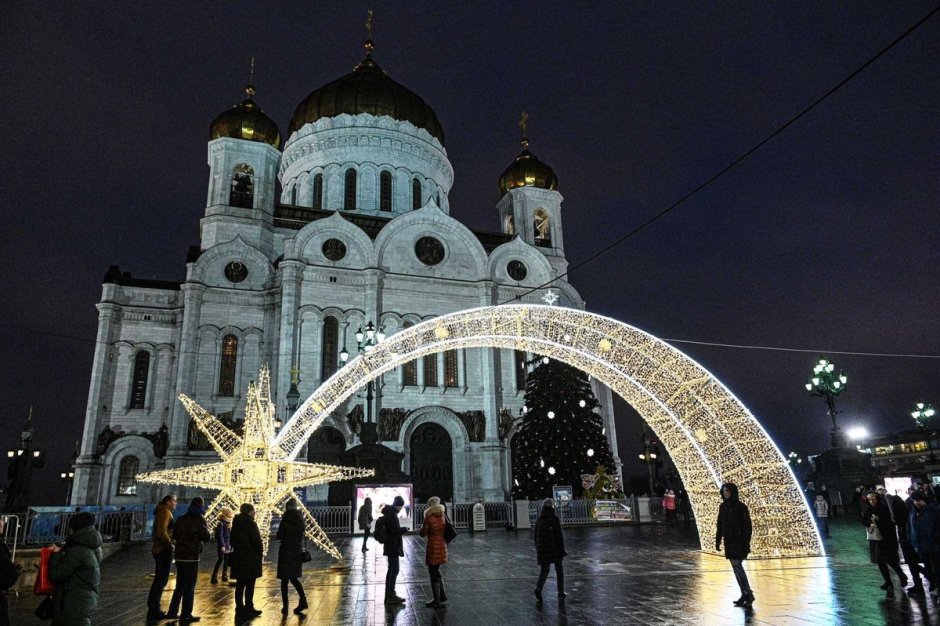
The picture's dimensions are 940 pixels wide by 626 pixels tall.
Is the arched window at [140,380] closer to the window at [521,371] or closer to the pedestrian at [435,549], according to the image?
the window at [521,371]

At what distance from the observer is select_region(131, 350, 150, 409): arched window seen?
28906 millimetres

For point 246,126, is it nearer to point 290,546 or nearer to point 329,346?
point 329,346

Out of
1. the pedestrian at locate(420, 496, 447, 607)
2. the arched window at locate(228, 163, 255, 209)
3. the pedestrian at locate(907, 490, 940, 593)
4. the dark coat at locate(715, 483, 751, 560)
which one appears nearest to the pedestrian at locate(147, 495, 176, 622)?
the pedestrian at locate(420, 496, 447, 607)

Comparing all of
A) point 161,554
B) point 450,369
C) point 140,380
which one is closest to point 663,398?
point 161,554

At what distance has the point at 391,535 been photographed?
838 cm

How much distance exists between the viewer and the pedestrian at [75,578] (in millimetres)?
4895

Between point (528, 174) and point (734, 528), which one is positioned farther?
point (528, 174)

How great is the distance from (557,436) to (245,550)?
64.4 feet

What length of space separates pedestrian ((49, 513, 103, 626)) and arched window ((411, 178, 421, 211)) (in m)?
34.7

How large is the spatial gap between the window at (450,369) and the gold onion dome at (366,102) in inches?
670

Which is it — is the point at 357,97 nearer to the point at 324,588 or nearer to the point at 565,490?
the point at 565,490

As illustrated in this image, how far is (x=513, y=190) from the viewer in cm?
4003

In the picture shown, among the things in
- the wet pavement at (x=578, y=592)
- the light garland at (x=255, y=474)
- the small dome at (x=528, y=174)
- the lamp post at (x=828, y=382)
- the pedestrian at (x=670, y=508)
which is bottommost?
the wet pavement at (x=578, y=592)

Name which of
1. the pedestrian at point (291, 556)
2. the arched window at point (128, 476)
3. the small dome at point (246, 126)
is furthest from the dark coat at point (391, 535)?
the small dome at point (246, 126)
